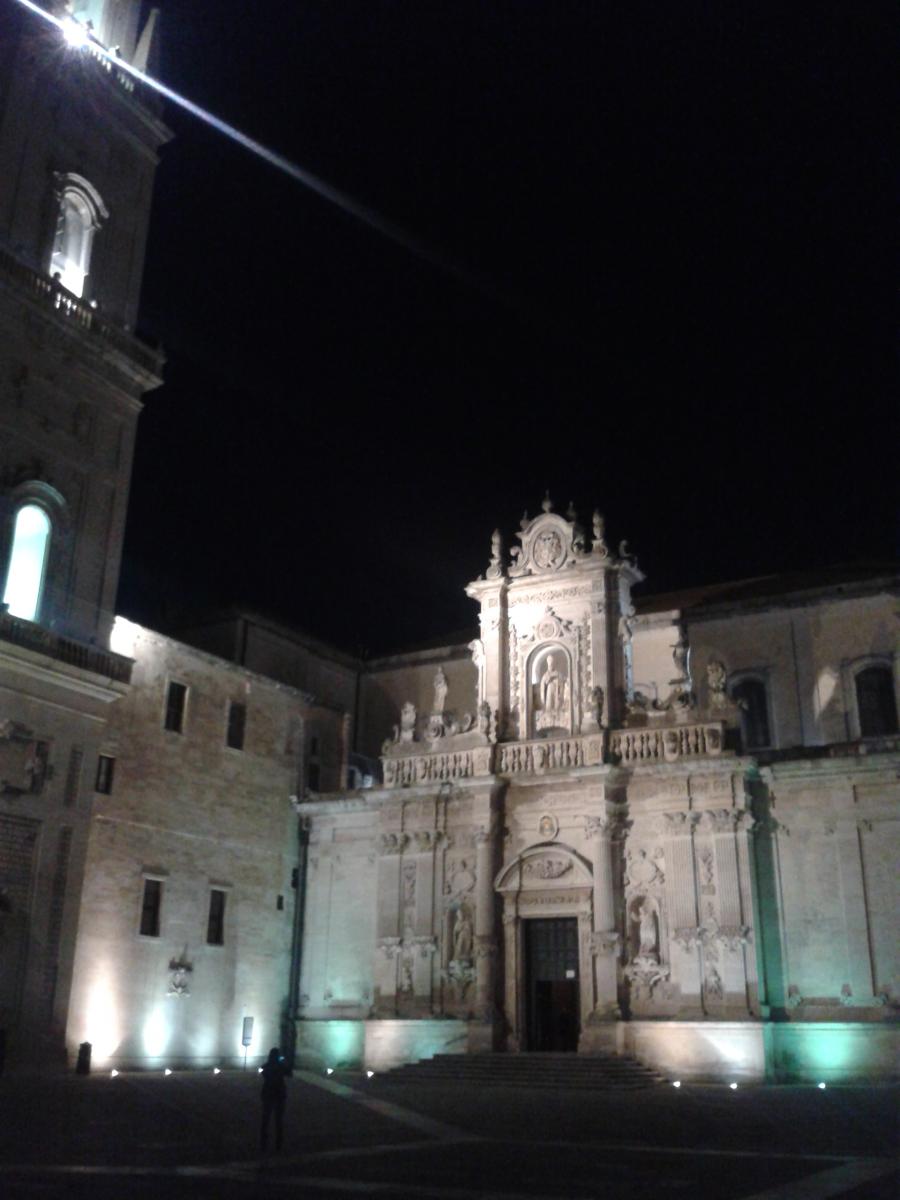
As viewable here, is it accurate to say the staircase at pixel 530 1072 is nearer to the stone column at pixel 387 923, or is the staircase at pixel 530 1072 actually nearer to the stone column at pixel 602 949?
the stone column at pixel 602 949

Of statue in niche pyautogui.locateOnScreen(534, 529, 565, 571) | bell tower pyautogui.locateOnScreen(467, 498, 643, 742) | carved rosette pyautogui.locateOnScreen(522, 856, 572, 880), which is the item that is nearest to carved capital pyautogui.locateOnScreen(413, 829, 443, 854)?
→ carved rosette pyautogui.locateOnScreen(522, 856, 572, 880)

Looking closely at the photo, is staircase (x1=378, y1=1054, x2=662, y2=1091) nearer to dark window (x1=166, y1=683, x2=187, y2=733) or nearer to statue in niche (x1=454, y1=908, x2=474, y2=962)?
statue in niche (x1=454, y1=908, x2=474, y2=962)

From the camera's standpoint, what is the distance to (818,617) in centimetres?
3753

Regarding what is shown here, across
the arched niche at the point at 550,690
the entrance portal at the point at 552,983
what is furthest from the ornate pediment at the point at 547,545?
the entrance portal at the point at 552,983

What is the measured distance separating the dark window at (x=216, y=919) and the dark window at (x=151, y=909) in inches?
85.1

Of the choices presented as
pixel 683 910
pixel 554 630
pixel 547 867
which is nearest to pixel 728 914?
pixel 683 910

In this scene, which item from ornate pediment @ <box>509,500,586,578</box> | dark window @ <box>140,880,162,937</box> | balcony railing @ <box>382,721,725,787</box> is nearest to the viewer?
dark window @ <box>140,880,162,937</box>

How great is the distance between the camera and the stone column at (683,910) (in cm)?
3059

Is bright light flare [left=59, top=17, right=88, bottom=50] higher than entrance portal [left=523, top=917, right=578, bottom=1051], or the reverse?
bright light flare [left=59, top=17, right=88, bottom=50]

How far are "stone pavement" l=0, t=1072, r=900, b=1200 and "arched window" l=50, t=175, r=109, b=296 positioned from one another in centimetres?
2043

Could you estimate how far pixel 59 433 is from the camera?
96.8 feet

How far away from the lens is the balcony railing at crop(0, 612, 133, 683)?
26.2 metres

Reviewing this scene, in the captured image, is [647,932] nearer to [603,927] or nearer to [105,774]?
[603,927]

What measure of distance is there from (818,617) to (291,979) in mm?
20550
